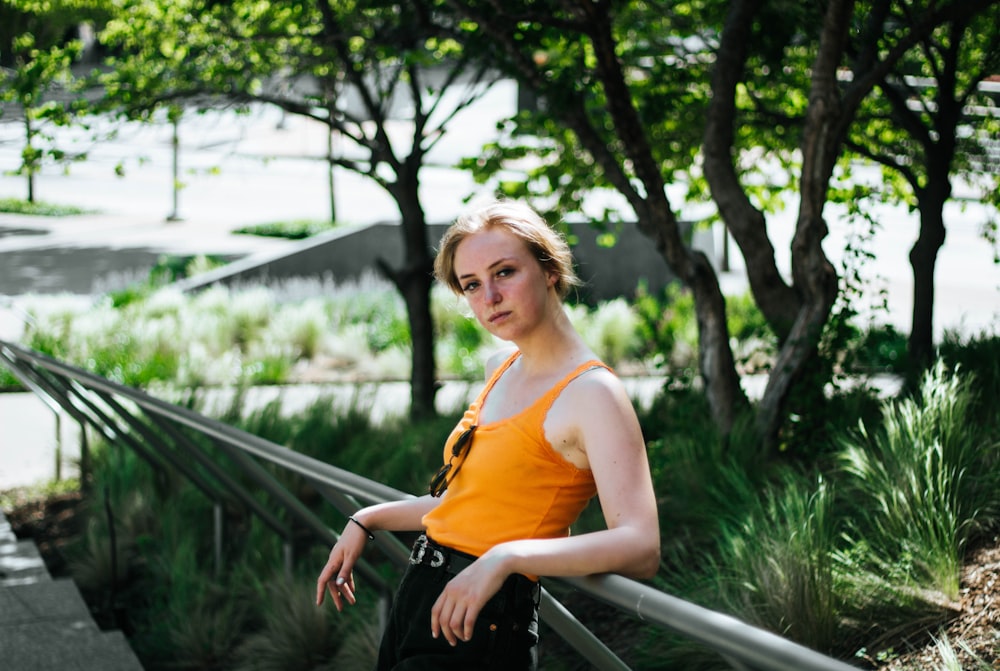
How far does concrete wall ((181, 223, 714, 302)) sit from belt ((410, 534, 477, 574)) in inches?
505

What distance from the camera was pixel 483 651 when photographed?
206 cm

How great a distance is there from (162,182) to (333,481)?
112ft

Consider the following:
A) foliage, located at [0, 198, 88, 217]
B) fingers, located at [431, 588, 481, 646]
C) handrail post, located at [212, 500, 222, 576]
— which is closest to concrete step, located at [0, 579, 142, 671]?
Answer: handrail post, located at [212, 500, 222, 576]

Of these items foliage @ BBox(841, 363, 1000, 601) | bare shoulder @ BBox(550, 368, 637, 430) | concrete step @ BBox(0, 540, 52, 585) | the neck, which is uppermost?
the neck

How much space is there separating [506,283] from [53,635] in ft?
9.37

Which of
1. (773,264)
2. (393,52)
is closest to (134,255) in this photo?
(393,52)

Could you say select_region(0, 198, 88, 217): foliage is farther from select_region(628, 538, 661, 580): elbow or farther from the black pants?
select_region(628, 538, 661, 580): elbow

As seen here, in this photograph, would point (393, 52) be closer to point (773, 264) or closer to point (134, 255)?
point (773, 264)

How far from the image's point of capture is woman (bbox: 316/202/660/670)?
191cm

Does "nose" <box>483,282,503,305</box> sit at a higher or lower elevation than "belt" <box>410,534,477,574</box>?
higher

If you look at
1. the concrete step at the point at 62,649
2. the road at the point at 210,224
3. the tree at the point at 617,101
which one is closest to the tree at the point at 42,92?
the road at the point at 210,224

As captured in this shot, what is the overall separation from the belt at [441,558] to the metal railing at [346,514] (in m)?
0.20

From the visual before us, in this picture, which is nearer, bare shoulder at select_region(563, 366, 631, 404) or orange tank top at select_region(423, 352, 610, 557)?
bare shoulder at select_region(563, 366, 631, 404)

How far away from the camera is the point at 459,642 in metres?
2.07
